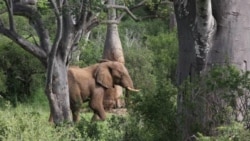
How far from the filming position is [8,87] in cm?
1680

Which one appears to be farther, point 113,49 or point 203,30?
point 113,49

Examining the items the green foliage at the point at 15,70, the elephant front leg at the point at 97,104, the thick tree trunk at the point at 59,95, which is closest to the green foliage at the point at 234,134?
the thick tree trunk at the point at 59,95

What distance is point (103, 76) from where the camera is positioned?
555 inches

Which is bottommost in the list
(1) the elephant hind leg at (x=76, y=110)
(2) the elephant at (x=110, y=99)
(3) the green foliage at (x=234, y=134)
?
(2) the elephant at (x=110, y=99)

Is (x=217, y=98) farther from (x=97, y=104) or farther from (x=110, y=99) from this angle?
(x=110, y=99)

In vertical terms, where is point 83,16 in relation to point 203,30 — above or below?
below

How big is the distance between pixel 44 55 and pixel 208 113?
4331mm

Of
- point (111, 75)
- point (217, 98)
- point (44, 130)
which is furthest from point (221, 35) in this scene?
point (111, 75)

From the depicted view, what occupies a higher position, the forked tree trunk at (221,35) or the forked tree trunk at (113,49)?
the forked tree trunk at (221,35)

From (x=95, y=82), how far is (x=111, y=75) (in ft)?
1.41

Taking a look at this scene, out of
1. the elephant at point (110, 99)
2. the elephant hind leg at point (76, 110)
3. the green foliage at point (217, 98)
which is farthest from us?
the elephant at point (110, 99)

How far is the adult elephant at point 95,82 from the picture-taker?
1362 cm

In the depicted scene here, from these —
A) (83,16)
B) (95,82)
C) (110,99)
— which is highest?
(83,16)

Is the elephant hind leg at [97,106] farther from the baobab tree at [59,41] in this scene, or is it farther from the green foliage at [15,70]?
the baobab tree at [59,41]
